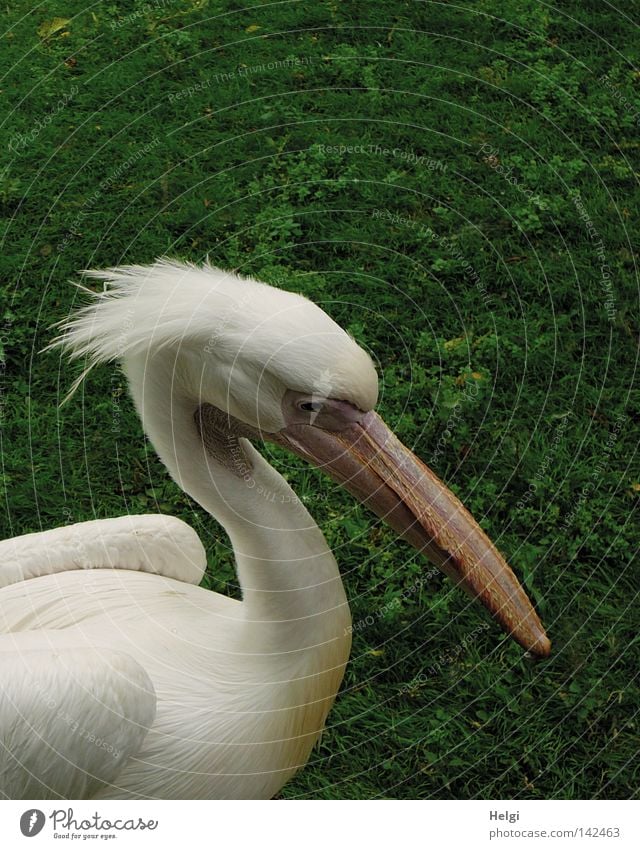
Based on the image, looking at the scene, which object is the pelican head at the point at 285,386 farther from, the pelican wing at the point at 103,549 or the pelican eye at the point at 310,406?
the pelican wing at the point at 103,549

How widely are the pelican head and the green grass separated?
105 cm

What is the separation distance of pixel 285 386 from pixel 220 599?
0.81 metres

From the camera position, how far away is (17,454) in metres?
4.47

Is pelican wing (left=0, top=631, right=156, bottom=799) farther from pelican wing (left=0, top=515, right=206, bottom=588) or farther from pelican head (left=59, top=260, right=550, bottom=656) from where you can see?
pelican head (left=59, top=260, right=550, bottom=656)

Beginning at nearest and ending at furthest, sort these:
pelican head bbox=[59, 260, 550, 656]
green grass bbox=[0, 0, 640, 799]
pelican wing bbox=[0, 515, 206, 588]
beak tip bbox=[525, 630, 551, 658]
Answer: pelican head bbox=[59, 260, 550, 656]
beak tip bbox=[525, 630, 551, 658]
pelican wing bbox=[0, 515, 206, 588]
green grass bbox=[0, 0, 640, 799]

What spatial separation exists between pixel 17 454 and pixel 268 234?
1.59 metres

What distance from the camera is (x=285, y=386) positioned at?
2.47m

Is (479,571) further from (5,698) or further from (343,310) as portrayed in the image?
(343,310)

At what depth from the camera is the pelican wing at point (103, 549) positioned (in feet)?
10.2

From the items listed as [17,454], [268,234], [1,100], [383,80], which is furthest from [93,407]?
[383,80]

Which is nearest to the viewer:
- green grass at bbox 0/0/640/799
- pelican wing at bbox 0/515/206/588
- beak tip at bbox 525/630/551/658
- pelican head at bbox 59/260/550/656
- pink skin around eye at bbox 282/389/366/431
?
pelican head at bbox 59/260/550/656

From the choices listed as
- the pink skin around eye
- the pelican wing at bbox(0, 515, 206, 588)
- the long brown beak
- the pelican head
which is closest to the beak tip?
the pelican head

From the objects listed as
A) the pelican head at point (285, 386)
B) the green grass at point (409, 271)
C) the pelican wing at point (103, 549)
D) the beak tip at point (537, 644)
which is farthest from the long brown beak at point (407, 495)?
the green grass at point (409, 271)

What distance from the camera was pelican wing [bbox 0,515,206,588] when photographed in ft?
10.2
